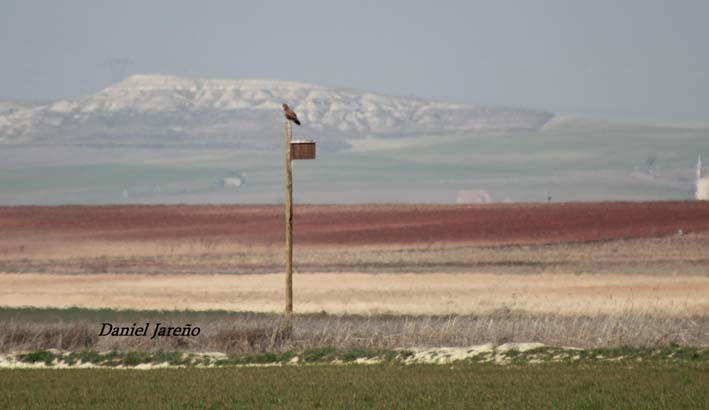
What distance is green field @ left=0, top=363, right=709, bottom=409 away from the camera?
17641mm

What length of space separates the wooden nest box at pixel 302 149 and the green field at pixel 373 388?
5.19 metres

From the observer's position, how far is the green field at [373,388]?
17.6 meters

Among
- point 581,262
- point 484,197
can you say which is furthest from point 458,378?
point 484,197

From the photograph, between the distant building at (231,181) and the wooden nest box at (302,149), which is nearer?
the wooden nest box at (302,149)

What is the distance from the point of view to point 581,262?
150 ft

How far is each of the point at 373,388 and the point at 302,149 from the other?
8074mm

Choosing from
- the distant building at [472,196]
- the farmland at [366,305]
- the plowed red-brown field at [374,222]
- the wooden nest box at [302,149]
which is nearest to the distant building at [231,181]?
the distant building at [472,196]

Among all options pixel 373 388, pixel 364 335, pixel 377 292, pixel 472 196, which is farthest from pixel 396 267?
pixel 472 196

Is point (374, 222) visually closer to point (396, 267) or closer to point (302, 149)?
point (396, 267)

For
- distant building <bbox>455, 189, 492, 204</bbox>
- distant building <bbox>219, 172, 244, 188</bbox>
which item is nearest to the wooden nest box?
distant building <bbox>455, 189, 492, 204</bbox>

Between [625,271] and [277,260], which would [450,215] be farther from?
[625,271]

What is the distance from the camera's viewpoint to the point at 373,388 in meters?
19.3

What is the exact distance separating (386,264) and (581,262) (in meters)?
6.38

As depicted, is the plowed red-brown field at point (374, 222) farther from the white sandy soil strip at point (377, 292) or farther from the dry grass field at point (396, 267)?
the white sandy soil strip at point (377, 292)
